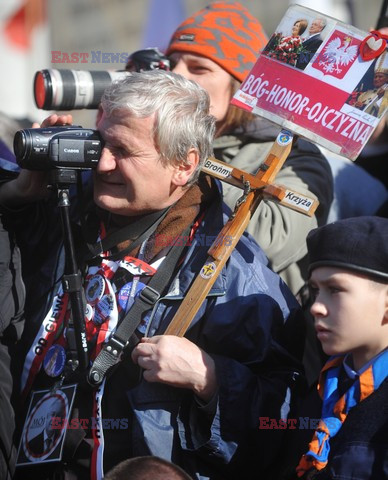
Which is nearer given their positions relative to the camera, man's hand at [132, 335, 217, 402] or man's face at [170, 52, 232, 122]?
man's hand at [132, 335, 217, 402]

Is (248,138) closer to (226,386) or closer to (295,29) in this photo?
(295,29)

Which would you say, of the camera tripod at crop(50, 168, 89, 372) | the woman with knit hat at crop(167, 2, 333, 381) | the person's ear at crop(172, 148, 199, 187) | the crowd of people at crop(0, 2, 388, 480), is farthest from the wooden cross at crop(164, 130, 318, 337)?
the woman with knit hat at crop(167, 2, 333, 381)

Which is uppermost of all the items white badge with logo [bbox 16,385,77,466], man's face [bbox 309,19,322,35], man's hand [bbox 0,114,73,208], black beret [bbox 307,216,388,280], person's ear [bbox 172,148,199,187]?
man's face [bbox 309,19,322,35]

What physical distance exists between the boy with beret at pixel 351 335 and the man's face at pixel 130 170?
601 mm

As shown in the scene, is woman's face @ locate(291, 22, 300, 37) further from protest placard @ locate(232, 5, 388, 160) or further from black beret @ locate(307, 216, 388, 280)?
black beret @ locate(307, 216, 388, 280)

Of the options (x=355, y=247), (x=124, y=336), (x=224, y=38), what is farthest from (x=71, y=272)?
(x=224, y=38)

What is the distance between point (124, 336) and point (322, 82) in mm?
951

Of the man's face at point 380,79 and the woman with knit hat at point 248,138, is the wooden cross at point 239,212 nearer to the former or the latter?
the man's face at point 380,79

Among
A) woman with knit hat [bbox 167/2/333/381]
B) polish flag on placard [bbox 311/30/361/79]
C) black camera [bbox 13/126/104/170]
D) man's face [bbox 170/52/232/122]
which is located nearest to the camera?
polish flag on placard [bbox 311/30/361/79]

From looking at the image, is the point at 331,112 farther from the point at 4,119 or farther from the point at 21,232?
the point at 4,119

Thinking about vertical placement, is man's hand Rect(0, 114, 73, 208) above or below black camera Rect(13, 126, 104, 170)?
below

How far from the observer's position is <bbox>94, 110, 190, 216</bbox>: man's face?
2650 millimetres

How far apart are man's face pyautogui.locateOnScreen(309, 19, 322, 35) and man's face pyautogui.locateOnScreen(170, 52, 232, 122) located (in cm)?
73

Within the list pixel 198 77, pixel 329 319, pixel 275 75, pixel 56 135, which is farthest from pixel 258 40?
pixel 329 319
